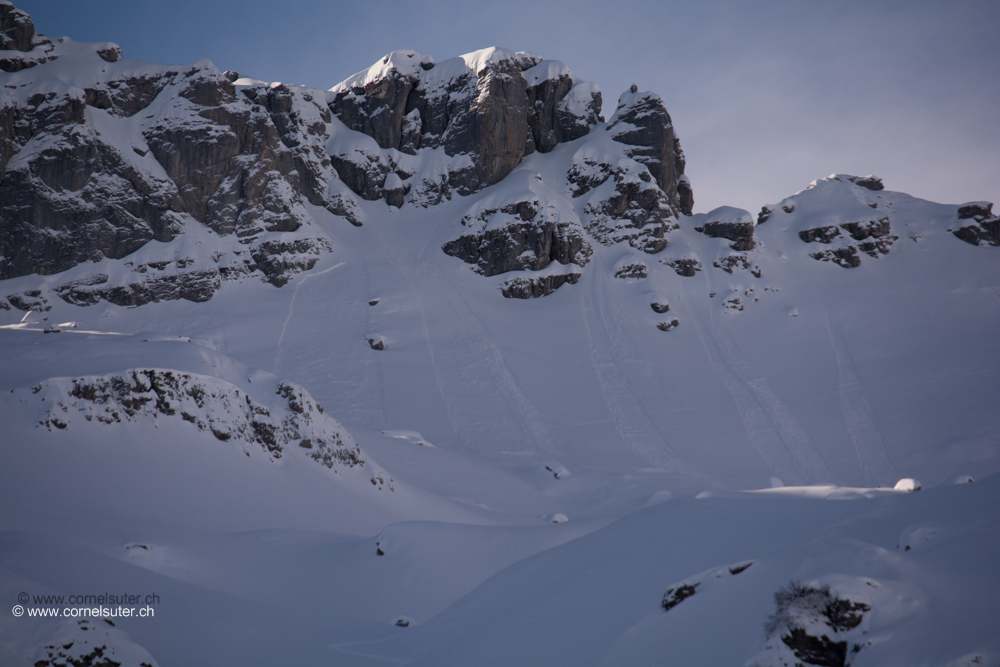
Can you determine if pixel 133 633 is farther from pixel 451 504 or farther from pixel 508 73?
pixel 508 73

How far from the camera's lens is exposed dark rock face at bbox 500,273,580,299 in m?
51.7

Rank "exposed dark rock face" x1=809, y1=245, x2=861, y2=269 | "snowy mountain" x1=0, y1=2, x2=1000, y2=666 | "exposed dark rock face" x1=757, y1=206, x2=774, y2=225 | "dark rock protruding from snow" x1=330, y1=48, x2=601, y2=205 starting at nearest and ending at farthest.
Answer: "snowy mountain" x1=0, y1=2, x2=1000, y2=666, "exposed dark rock face" x1=809, y1=245, x2=861, y2=269, "dark rock protruding from snow" x1=330, y1=48, x2=601, y2=205, "exposed dark rock face" x1=757, y1=206, x2=774, y2=225

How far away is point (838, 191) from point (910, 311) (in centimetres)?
2457

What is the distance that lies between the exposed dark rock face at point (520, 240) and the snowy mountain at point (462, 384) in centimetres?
35

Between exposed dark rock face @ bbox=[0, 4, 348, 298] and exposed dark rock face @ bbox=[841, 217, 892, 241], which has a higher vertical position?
exposed dark rock face @ bbox=[0, 4, 348, 298]

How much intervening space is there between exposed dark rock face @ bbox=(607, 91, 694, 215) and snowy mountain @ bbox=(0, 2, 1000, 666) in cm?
36

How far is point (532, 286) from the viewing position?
171ft

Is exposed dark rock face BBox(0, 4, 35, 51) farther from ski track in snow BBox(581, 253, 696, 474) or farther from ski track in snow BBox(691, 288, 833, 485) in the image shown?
ski track in snow BBox(691, 288, 833, 485)

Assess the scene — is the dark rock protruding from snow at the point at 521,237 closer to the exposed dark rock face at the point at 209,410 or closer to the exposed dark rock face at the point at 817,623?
the exposed dark rock face at the point at 209,410

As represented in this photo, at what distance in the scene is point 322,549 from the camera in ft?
40.8

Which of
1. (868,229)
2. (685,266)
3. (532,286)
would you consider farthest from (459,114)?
(868,229)

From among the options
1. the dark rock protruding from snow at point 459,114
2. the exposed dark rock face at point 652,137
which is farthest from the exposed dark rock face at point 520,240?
the exposed dark rock face at point 652,137

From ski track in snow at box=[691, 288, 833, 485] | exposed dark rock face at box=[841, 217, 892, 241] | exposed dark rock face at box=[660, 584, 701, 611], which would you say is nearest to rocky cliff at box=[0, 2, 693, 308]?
ski track in snow at box=[691, 288, 833, 485]

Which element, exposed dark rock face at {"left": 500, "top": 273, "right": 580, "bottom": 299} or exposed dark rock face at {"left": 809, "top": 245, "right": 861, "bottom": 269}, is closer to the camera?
exposed dark rock face at {"left": 500, "top": 273, "right": 580, "bottom": 299}
